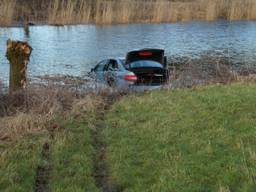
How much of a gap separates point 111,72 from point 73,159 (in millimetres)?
9714

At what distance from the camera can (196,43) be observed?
36969mm

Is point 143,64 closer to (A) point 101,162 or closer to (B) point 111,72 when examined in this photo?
(B) point 111,72

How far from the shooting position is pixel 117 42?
120 feet

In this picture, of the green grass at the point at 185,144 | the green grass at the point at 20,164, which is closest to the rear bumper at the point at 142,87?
the green grass at the point at 185,144

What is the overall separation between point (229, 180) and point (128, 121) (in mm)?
4235

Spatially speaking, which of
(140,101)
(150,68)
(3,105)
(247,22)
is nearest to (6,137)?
(3,105)

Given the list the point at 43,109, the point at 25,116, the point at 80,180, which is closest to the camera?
the point at 80,180

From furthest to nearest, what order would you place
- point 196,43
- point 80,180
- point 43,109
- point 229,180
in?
point 196,43 < point 43,109 < point 80,180 < point 229,180

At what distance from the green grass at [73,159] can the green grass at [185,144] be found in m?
0.35

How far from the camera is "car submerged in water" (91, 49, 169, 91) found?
16.9 m

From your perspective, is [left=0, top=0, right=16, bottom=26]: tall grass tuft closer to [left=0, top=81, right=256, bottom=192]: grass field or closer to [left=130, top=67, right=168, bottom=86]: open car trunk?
[left=130, top=67, right=168, bottom=86]: open car trunk

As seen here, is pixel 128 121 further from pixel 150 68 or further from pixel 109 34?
pixel 109 34

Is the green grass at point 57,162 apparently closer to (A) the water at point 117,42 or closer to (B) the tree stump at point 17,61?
(B) the tree stump at point 17,61

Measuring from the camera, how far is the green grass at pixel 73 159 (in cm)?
718
